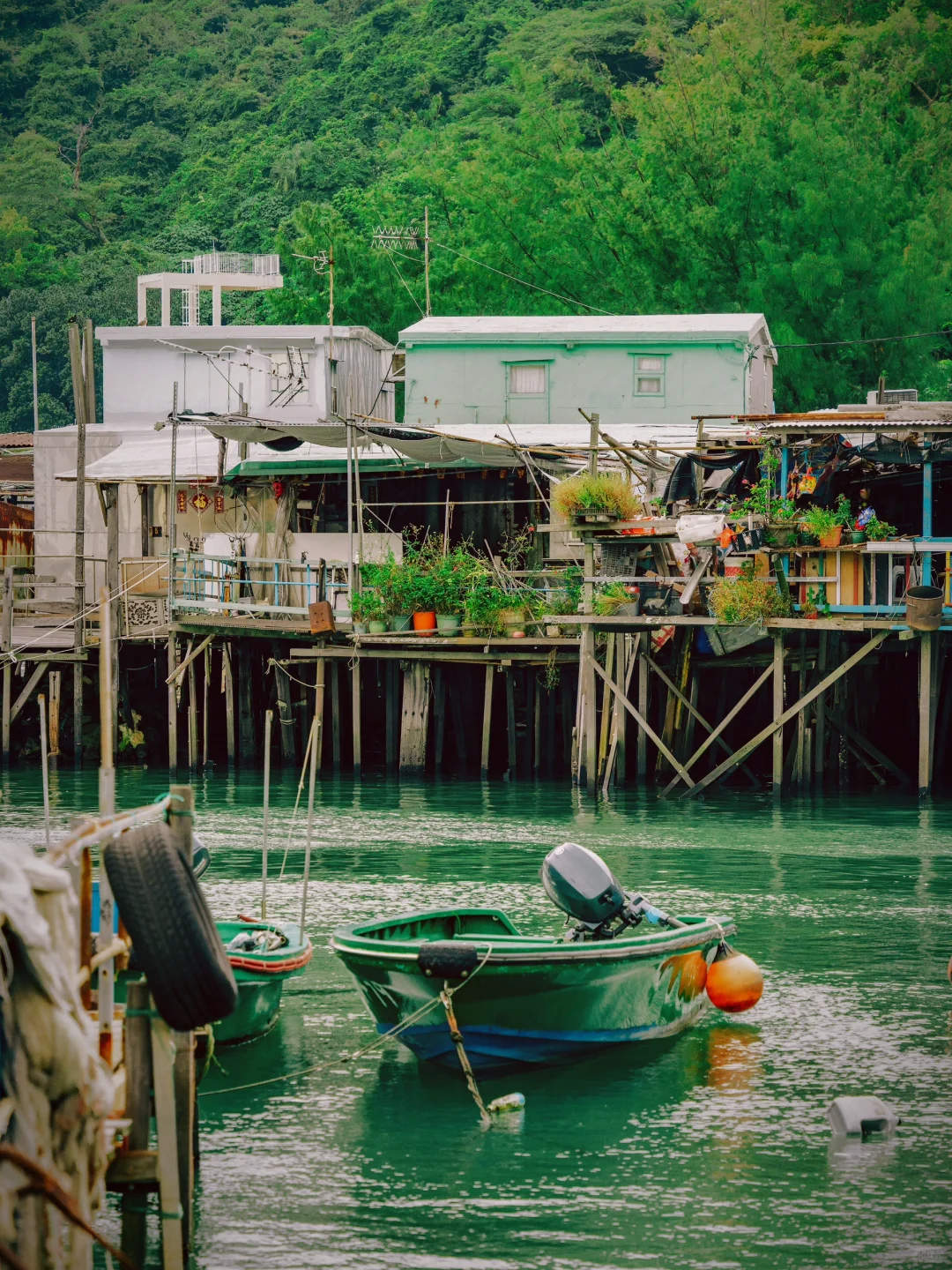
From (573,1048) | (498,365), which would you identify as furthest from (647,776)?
(573,1048)

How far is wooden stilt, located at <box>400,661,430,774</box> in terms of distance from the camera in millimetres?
29562

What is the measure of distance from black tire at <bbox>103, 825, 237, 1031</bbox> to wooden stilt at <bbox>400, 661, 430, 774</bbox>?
20.9 metres

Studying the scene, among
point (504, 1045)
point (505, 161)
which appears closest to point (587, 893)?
point (504, 1045)

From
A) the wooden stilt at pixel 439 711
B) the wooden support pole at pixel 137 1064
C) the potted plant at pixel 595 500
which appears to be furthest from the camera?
the wooden stilt at pixel 439 711

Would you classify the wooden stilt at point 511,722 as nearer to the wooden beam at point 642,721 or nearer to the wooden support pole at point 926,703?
the wooden beam at point 642,721

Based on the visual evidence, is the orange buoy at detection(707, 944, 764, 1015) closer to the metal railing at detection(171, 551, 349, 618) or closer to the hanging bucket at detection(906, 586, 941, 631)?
the hanging bucket at detection(906, 586, 941, 631)

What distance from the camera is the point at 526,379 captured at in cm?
3516

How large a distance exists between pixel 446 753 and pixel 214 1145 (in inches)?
893

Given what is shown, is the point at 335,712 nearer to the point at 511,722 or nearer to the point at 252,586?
the point at 252,586

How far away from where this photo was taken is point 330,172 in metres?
60.2

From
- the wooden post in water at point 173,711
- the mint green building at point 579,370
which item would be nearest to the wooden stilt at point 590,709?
the wooden post in water at point 173,711

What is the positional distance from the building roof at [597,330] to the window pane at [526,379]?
0.58 metres

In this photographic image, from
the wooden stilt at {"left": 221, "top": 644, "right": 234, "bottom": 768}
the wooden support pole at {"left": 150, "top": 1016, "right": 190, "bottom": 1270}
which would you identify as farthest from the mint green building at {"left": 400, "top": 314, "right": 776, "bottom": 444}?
the wooden support pole at {"left": 150, "top": 1016, "right": 190, "bottom": 1270}

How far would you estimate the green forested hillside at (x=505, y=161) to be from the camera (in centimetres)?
4309
